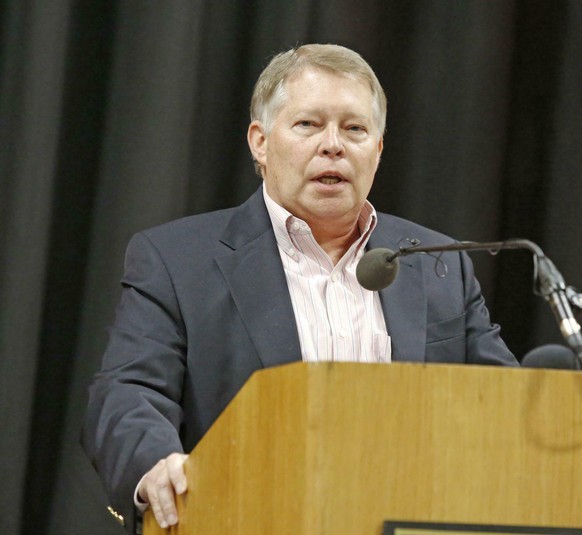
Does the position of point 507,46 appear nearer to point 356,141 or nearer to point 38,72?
point 356,141

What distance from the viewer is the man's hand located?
1614mm

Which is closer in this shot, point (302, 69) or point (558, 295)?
point (558, 295)

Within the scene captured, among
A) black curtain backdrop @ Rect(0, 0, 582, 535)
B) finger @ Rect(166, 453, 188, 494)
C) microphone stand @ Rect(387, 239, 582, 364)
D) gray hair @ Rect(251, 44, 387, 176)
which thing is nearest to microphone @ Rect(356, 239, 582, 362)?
microphone stand @ Rect(387, 239, 582, 364)

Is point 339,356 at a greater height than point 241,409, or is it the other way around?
point 339,356

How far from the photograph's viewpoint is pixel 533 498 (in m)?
1.28

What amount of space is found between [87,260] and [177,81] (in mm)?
494

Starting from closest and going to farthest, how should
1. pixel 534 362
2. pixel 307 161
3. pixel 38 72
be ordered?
1. pixel 534 362
2. pixel 307 161
3. pixel 38 72

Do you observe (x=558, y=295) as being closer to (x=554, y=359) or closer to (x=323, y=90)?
(x=554, y=359)

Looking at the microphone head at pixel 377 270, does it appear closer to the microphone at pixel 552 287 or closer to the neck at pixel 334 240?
the microphone at pixel 552 287

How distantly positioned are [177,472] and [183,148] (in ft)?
4.19

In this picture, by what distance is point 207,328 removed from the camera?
85.7 inches

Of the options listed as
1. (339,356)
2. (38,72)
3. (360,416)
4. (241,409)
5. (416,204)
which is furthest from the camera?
(416,204)

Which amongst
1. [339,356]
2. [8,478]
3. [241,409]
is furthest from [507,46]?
[241,409]

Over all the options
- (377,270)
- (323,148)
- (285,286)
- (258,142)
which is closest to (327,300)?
(285,286)
